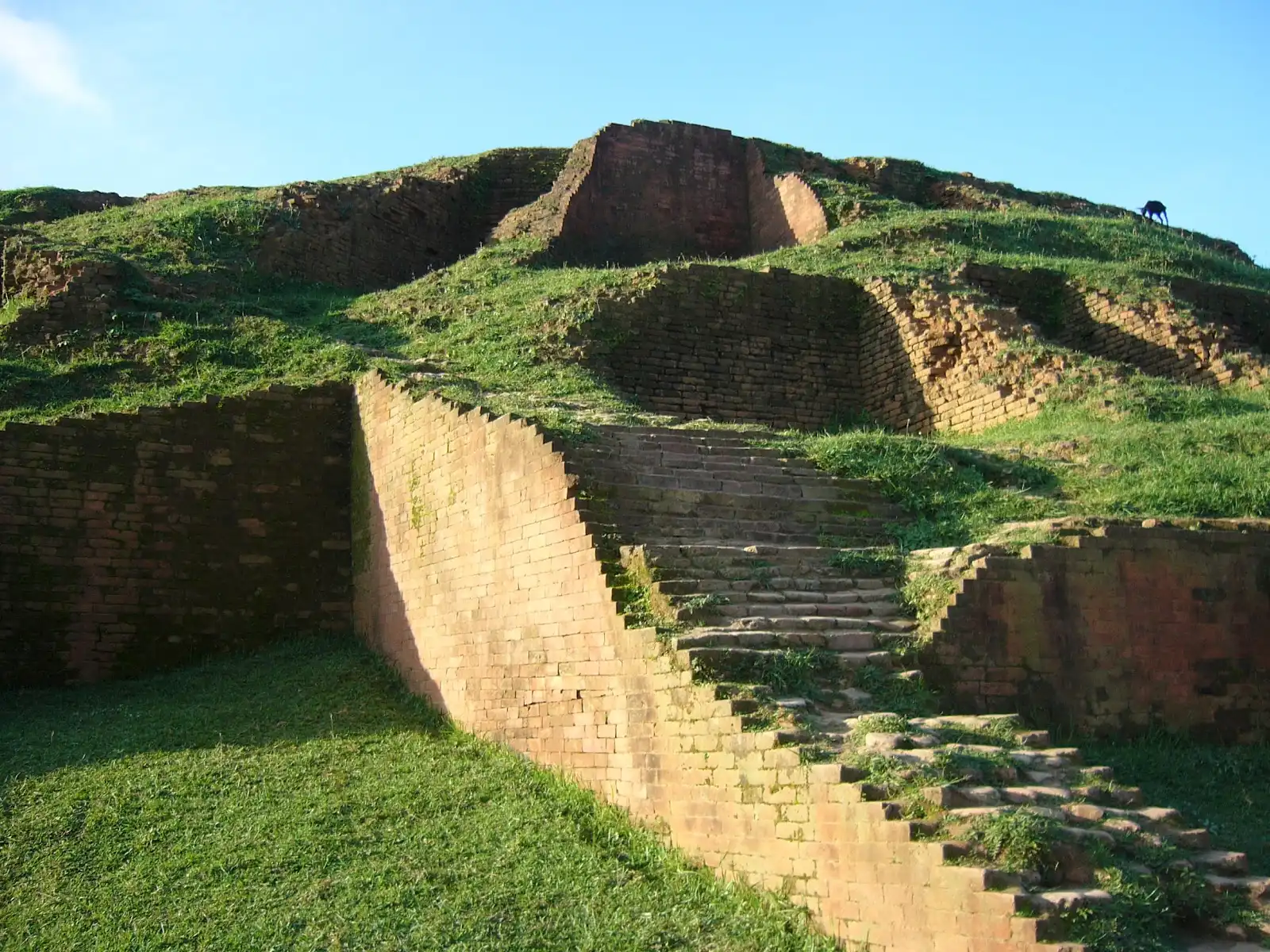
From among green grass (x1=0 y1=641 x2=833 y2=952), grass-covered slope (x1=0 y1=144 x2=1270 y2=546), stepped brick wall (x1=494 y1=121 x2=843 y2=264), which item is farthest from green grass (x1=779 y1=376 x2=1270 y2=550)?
stepped brick wall (x1=494 y1=121 x2=843 y2=264)

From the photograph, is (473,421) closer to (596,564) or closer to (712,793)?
(596,564)

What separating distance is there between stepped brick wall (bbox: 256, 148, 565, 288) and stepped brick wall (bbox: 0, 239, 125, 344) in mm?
2813

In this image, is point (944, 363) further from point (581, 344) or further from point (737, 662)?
point (737, 662)

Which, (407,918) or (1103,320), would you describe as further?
(1103,320)

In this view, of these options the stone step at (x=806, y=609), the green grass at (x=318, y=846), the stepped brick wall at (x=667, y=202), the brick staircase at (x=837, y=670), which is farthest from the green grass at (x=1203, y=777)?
the stepped brick wall at (x=667, y=202)

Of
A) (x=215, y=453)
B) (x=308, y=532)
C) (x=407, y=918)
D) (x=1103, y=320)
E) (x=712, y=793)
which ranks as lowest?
(x=407, y=918)

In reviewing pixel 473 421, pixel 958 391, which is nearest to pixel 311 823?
pixel 473 421

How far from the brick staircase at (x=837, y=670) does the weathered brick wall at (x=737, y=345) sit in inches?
137

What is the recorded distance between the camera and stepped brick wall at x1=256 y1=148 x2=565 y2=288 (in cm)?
1573

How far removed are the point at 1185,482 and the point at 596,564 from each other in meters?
4.17

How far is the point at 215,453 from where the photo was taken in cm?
920

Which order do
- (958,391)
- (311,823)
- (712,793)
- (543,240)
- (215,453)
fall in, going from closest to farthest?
(712,793), (311,823), (215,453), (958,391), (543,240)

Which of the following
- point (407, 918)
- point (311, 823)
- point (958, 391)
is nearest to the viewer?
point (407, 918)

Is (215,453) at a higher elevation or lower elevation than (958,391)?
lower
